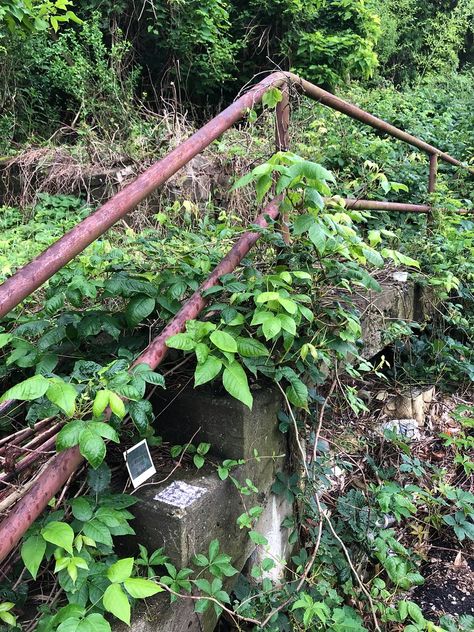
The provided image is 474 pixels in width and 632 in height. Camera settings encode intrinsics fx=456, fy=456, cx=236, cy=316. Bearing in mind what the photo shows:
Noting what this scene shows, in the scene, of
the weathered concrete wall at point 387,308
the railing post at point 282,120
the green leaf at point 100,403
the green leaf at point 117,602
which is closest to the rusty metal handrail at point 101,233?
the railing post at point 282,120

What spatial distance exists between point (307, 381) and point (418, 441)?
114 centimetres

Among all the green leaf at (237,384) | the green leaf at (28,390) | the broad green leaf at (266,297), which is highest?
the green leaf at (28,390)

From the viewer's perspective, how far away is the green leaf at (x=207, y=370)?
1.14m

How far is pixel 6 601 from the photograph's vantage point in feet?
3.17

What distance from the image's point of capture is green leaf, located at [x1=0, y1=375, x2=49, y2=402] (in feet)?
2.99

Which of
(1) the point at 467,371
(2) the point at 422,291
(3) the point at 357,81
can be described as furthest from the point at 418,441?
(3) the point at 357,81

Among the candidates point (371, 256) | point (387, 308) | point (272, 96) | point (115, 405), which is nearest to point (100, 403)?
point (115, 405)

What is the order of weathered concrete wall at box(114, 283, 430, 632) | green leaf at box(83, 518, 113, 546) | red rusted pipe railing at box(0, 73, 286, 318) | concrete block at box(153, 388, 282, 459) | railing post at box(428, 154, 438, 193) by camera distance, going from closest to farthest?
red rusted pipe railing at box(0, 73, 286, 318), green leaf at box(83, 518, 113, 546), weathered concrete wall at box(114, 283, 430, 632), concrete block at box(153, 388, 282, 459), railing post at box(428, 154, 438, 193)

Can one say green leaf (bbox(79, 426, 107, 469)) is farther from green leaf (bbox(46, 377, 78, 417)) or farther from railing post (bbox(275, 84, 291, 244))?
railing post (bbox(275, 84, 291, 244))

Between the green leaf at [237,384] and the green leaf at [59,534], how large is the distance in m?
0.47

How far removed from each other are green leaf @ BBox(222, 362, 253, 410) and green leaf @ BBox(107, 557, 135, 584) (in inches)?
17.0

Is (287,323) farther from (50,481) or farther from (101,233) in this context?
(50,481)

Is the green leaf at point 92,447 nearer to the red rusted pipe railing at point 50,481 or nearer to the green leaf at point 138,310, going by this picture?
the red rusted pipe railing at point 50,481

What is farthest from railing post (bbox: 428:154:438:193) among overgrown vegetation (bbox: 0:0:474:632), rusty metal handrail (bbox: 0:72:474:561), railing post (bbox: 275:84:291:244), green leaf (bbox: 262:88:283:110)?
green leaf (bbox: 262:88:283:110)
